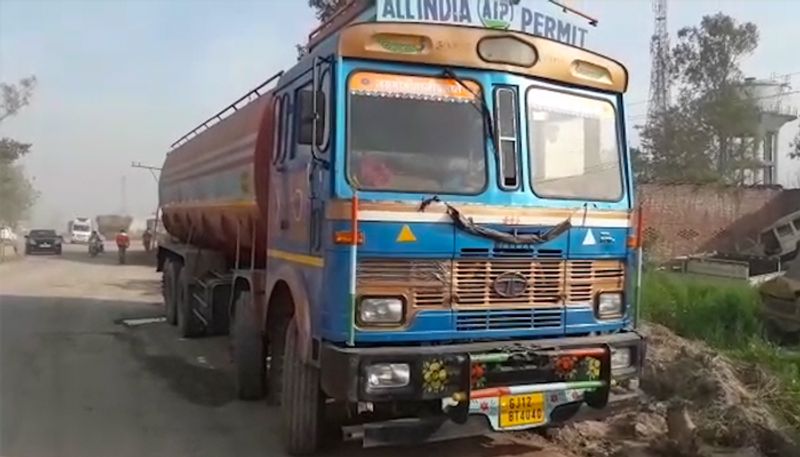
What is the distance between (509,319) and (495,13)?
2.25 m

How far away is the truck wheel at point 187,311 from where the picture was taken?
37.9ft

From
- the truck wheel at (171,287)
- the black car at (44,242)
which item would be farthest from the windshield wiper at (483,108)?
the black car at (44,242)

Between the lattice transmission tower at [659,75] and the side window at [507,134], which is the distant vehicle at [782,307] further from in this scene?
the lattice transmission tower at [659,75]

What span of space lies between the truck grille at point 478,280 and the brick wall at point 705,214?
62.0ft

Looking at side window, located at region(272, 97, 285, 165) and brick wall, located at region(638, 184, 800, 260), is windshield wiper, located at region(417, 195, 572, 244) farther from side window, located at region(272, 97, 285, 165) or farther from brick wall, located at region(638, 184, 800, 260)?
brick wall, located at region(638, 184, 800, 260)

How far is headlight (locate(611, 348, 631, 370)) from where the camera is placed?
5.64 m

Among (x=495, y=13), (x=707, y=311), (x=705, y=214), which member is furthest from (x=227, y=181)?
(x=705, y=214)

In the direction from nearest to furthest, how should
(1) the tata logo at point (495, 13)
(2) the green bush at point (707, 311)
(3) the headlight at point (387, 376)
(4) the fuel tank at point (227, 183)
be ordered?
1. (3) the headlight at point (387, 376)
2. (1) the tata logo at point (495, 13)
3. (4) the fuel tank at point (227, 183)
4. (2) the green bush at point (707, 311)

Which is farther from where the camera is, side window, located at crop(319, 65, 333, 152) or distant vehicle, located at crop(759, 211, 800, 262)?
distant vehicle, located at crop(759, 211, 800, 262)

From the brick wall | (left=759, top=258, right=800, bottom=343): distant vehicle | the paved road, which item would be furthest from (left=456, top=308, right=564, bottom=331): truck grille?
the brick wall

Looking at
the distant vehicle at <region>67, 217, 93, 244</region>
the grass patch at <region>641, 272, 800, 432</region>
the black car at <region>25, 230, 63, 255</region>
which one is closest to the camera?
the grass patch at <region>641, 272, 800, 432</region>

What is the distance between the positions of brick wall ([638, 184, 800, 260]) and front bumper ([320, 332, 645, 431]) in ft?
62.1

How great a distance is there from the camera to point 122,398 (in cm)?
804

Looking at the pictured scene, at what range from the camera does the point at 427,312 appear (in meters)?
5.11
